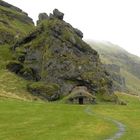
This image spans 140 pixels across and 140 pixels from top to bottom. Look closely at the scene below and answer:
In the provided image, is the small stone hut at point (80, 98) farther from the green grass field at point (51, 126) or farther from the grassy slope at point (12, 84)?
the green grass field at point (51, 126)

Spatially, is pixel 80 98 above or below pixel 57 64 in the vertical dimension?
below

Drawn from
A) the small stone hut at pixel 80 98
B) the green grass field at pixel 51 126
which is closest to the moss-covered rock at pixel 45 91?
the small stone hut at pixel 80 98

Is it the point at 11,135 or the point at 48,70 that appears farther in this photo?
the point at 48,70

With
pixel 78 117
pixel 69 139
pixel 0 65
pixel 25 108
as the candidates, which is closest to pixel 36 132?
pixel 69 139

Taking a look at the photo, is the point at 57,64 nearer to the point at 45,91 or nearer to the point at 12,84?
the point at 45,91

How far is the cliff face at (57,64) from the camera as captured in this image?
557ft

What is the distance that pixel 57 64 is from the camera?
573 ft

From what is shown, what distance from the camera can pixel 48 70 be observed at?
174125 mm

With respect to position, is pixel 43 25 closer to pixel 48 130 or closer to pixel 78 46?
pixel 78 46

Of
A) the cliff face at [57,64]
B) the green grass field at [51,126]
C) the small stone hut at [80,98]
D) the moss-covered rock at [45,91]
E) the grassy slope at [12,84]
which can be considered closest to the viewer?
the green grass field at [51,126]

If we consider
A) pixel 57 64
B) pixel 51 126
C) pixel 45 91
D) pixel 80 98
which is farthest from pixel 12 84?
pixel 51 126

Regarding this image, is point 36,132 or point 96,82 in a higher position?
point 96,82

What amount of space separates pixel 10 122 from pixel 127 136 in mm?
29051

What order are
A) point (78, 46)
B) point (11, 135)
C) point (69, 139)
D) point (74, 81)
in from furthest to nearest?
point (78, 46) → point (74, 81) → point (11, 135) → point (69, 139)
